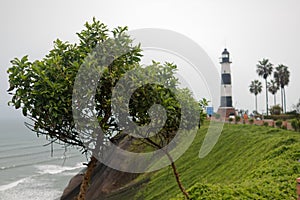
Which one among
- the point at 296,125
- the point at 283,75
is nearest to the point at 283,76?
the point at 283,75

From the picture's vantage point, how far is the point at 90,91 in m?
5.02

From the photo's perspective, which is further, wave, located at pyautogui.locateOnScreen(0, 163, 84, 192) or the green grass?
wave, located at pyautogui.locateOnScreen(0, 163, 84, 192)

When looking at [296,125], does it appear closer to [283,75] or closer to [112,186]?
[112,186]

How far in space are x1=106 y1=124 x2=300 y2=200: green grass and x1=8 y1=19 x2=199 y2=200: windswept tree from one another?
2448 mm

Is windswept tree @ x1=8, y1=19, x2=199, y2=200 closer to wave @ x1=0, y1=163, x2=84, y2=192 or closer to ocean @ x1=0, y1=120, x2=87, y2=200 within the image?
ocean @ x1=0, y1=120, x2=87, y2=200

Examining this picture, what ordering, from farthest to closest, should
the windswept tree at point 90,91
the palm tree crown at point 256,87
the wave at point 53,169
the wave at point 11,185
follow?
the palm tree crown at point 256,87 < the wave at point 53,169 < the wave at point 11,185 < the windswept tree at point 90,91

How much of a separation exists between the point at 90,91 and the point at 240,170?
421 inches

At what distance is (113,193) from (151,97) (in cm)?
1610

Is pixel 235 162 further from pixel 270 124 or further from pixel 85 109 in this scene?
pixel 85 109

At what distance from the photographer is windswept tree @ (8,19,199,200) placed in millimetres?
5047

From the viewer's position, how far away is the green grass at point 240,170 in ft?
23.6

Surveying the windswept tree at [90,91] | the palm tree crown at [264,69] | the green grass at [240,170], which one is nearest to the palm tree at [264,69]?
the palm tree crown at [264,69]

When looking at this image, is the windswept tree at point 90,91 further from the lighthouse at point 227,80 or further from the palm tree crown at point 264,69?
the palm tree crown at point 264,69

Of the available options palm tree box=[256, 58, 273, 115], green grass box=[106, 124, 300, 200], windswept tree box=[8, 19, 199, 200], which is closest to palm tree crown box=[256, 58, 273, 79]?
palm tree box=[256, 58, 273, 115]
